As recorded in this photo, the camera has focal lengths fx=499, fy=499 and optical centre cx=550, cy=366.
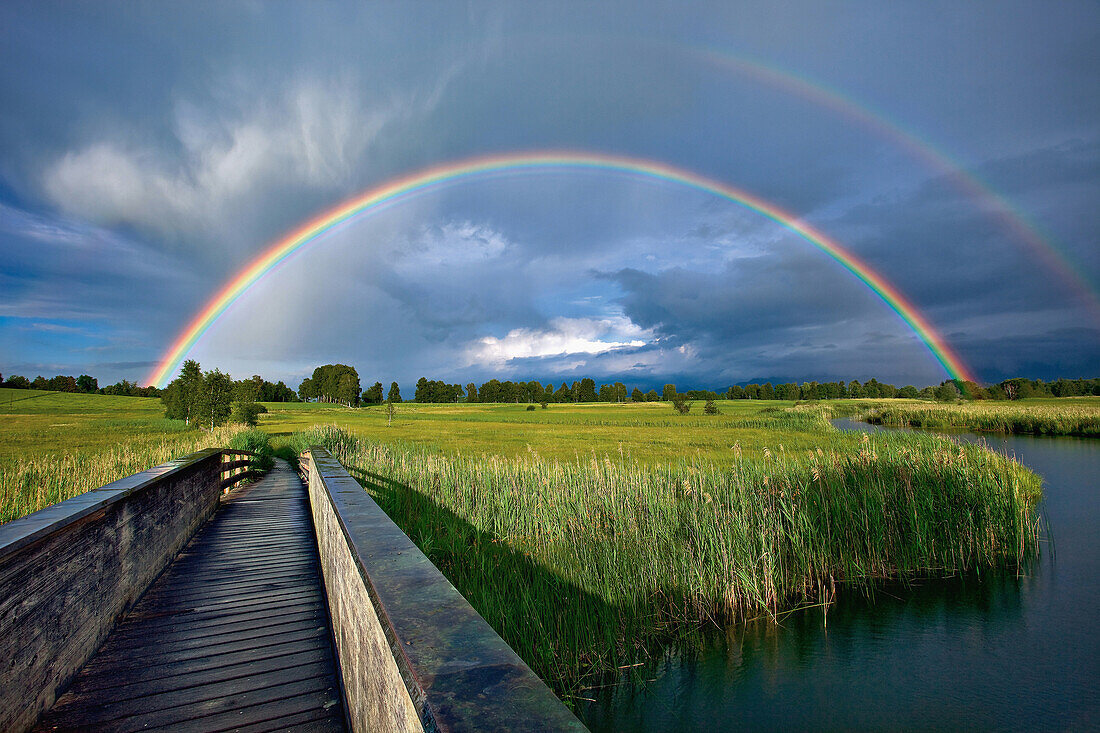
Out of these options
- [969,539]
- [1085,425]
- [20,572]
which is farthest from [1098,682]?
[1085,425]

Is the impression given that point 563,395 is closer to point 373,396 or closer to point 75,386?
point 373,396

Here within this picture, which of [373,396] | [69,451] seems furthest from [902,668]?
[373,396]

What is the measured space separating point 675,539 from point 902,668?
3.20 m

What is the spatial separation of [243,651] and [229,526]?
4853 mm

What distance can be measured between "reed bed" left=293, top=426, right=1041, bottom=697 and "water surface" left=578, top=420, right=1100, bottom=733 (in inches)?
16.0

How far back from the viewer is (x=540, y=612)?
5.66 meters

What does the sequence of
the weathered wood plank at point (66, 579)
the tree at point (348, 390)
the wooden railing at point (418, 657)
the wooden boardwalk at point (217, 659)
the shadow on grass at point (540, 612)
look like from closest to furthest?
1. the wooden railing at point (418, 657)
2. the weathered wood plank at point (66, 579)
3. the wooden boardwalk at point (217, 659)
4. the shadow on grass at point (540, 612)
5. the tree at point (348, 390)

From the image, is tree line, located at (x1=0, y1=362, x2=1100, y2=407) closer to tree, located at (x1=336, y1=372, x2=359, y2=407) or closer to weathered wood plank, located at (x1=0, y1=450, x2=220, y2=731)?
tree, located at (x1=336, y1=372, x2=359, y2=407)

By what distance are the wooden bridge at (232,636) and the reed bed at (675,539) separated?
2.17 m

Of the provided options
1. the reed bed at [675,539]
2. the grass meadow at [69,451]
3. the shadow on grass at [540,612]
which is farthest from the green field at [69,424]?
the shadow on grass at [540,612]

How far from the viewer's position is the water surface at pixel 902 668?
5508 mm

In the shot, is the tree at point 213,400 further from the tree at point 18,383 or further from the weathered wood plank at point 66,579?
the tree at point 18,383

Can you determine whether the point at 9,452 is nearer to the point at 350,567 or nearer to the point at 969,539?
the point at 350,567

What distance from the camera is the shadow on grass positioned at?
519 centimetres
